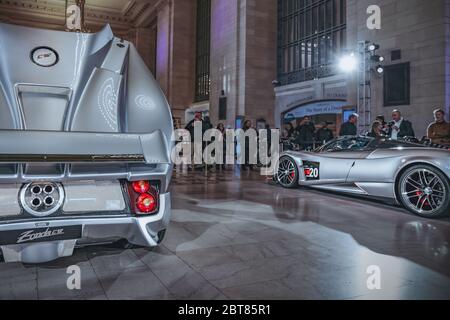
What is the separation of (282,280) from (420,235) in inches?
82.1

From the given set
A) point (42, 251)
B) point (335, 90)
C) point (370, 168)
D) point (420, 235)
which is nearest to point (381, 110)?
point (335, 90)

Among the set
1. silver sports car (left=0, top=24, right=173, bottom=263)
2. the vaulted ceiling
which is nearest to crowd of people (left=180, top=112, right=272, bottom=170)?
silver sports car (left=0, top=24, right=173, bottom=263)

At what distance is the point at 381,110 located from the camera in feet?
38.4

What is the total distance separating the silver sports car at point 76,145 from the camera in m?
2.09

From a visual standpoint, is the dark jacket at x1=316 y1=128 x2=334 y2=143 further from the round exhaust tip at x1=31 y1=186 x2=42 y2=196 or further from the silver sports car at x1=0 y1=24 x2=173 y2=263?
the round exhaust tip at x1=31 y1=186 x2=42 y2=196

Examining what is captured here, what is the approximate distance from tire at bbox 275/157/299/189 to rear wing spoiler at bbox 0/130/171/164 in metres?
4.91

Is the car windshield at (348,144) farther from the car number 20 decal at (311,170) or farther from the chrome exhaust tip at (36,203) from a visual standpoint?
the chrome exhaust tip at (36,203)

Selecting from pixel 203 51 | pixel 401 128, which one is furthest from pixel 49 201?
pixel 203 51

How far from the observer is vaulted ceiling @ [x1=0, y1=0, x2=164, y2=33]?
29062 mm

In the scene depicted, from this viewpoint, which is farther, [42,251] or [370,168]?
[370,168]

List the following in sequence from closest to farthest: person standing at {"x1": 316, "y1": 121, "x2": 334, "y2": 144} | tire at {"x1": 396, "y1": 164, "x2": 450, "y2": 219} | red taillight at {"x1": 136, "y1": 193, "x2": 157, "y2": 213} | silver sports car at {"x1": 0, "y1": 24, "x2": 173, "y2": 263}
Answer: silver sports car at {"x1": 0, "y1": 24, "x2": 173, "y2": 263} < red taillight at {"x1": 136, "y1": 193, "x2": 157, "y2": 213} < tire at {"x1": 396, "y1": 164, "x2": 450, "y2": 219} < person standing at {"x1": 316, "y1": 121, "x2": 334, "y2": 144}

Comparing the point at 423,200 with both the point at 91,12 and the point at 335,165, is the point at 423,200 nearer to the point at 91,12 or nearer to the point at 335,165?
A: the point at 335,165

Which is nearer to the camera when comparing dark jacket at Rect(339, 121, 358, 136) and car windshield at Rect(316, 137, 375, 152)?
car windshield at Rect(316, 137, 375, 152)
